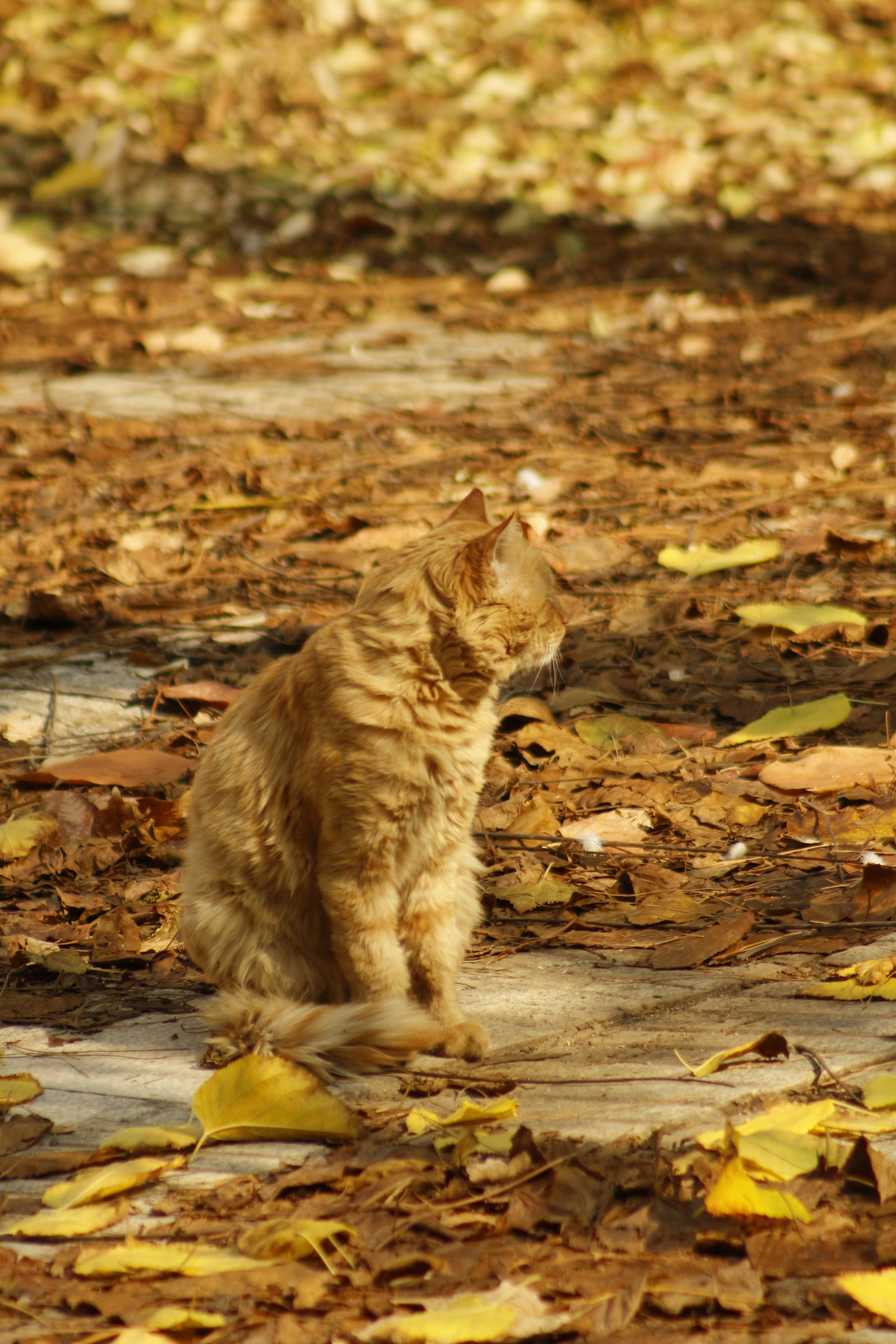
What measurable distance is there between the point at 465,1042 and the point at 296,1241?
759 millimetres

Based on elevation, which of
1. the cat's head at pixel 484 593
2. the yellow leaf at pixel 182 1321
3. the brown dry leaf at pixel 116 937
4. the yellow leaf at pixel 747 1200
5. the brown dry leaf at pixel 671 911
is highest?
the cat's head at pixel 484 593

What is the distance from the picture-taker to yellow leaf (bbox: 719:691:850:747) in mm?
3529

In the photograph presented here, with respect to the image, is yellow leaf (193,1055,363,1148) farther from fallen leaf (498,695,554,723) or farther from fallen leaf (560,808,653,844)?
fallen leaf (498,695,554,723)

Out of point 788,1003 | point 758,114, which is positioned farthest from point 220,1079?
point 758,114

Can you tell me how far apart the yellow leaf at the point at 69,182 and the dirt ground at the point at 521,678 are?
2.65ft

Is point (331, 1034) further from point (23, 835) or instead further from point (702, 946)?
point (23, 835)

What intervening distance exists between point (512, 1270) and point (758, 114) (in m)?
9.84

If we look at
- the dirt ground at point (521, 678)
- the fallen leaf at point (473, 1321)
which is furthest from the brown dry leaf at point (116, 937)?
the fallen leaf at point (473, 1321)

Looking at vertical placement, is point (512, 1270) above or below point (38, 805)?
above

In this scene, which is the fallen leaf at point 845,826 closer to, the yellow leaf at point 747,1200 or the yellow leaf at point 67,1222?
the yellow leaf at point 747,1200

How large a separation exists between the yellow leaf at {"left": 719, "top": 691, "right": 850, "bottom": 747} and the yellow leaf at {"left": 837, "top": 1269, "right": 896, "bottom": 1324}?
2033 millimetres

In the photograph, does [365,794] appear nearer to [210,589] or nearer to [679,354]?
[210,589]

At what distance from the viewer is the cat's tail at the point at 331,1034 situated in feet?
8.01

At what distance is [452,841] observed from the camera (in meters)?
2.80
